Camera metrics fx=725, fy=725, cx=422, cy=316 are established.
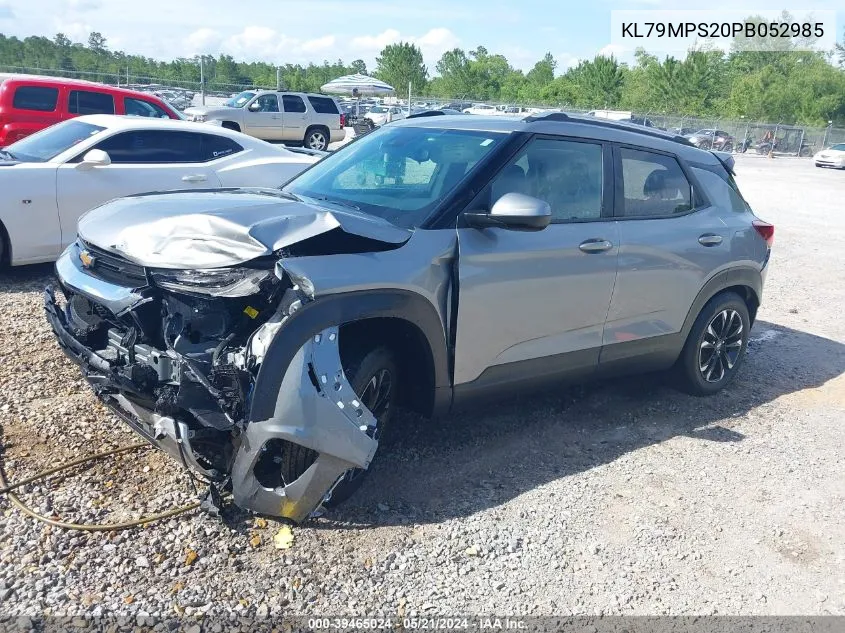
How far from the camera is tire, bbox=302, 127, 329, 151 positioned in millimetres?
21219

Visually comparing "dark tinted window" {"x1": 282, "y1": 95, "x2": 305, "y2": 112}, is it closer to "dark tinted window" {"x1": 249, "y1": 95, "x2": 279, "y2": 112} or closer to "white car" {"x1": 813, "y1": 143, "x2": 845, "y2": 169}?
"dark tinted window" {"x1": 249, "y1": 95, "x2": 279, "y2": 112}

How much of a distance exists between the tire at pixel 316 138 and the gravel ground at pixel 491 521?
1683 cm

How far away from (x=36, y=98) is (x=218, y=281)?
10.1 m

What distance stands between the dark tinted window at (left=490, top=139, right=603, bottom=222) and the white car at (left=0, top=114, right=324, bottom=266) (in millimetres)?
3819

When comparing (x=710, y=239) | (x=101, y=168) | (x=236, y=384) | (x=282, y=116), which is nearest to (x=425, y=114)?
(x=710, y=239)

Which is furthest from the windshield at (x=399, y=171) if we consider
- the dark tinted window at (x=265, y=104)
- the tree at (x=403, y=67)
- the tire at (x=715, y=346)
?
the tree at (x=403, y=67)

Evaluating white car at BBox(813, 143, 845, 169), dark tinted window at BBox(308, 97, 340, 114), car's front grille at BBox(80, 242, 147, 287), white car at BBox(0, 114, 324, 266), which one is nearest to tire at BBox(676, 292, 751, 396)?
car's front grille at BBox(80, 242, 147, 287)

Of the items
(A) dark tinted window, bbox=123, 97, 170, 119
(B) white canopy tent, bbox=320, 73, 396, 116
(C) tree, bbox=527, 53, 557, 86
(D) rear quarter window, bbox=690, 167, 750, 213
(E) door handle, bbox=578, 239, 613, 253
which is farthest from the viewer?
(C) tree, bbox=527, 53, 557, 86

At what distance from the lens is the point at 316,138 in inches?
842

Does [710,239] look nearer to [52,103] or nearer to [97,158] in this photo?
[97,158]

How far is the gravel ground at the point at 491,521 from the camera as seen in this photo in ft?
9.50

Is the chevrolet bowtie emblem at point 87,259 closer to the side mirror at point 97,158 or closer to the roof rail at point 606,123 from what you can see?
the roof rail at point 606,123

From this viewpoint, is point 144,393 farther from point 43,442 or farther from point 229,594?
point 43,442

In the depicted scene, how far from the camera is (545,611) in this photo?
9.58ft
